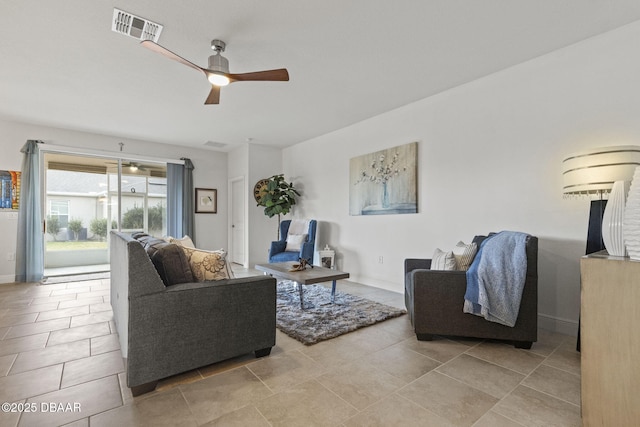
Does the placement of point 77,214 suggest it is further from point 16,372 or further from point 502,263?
point 502,263

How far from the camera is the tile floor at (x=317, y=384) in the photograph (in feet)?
5.09

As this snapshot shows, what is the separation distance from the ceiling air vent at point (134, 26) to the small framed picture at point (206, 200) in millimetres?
4294

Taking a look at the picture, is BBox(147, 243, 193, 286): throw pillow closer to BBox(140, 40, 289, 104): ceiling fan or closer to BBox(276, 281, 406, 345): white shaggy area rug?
BBox(276, 281, 406, 345): white shaggy area rug

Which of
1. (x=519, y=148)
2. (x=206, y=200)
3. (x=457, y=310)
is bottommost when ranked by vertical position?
(x=457, y=310)

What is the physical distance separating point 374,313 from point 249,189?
3.87 metres

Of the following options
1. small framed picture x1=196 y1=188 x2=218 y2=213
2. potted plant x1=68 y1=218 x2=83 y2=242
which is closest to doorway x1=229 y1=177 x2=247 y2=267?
small framed picture x1=196 y1=188 x2=218 y2=213

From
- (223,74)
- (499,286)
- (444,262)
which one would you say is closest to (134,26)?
(223,74)

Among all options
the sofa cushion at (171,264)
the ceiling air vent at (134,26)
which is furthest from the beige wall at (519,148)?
the ceiling air vent at (134,26)

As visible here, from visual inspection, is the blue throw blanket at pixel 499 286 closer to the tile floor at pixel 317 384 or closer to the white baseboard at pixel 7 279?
the tile floor at pixel 317 384

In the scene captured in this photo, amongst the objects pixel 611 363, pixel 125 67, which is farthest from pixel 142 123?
pixel 611 363

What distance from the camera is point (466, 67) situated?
9.79 feet

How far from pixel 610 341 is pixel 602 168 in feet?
4.35

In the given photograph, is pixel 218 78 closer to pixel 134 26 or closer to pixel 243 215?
pixel 134 26

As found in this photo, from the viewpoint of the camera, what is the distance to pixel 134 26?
7.55ft
